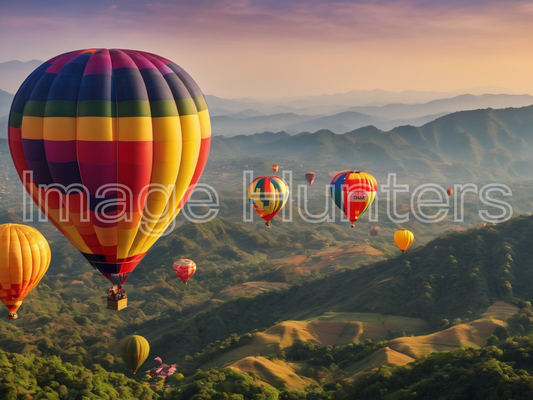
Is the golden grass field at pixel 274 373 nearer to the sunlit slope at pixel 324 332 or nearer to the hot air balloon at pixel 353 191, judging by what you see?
the sunlit slope at pixel 324 332

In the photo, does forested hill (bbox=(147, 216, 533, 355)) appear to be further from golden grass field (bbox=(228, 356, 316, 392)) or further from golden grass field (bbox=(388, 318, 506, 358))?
golden grass field (bbox=(228, 356, 316, 392))

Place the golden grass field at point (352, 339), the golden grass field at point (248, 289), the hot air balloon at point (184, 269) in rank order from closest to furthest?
the golden grass field at point (352, 339) < the hot air balloon at point (184, 269) < the golden grass field at point (248, 289)

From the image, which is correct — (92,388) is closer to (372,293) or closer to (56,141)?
(56,141)

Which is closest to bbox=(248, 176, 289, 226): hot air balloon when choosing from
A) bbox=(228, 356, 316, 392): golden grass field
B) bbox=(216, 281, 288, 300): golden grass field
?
bbox=(228, 356, 316, 392): golden grass field

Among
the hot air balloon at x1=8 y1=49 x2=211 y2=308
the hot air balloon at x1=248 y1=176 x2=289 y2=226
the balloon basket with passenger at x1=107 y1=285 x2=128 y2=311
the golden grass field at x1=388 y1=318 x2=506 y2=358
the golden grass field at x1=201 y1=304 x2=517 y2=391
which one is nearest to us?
the hot air balloon at x1=8 y1=49 x2=211 y2=308

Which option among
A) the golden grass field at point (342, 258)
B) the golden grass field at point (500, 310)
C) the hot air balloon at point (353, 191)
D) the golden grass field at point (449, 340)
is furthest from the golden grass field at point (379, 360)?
the golden grass field at point (342, 258)

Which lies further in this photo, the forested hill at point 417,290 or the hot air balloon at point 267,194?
the forested hill at point 417,290

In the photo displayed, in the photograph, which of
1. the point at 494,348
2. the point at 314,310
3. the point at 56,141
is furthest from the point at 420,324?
the point at 56,141
